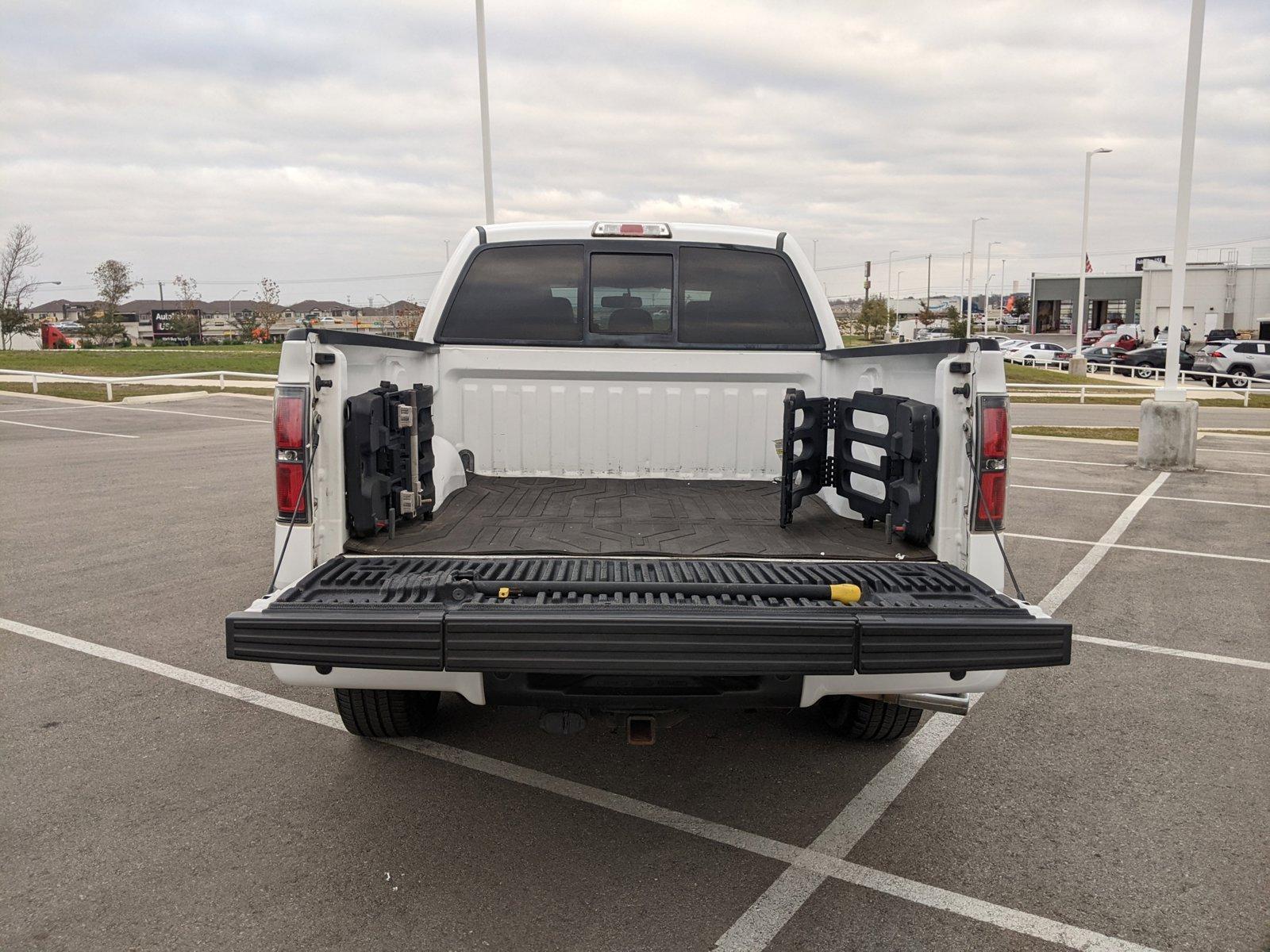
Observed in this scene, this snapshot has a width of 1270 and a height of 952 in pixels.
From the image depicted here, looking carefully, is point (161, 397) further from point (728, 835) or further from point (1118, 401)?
point (1118, 401)

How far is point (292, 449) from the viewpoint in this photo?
3.52m

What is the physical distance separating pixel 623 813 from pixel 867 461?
1844 millimetres

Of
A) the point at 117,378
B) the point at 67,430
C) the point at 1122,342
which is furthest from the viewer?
the point at 1122,342

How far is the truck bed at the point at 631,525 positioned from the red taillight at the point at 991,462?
289mm

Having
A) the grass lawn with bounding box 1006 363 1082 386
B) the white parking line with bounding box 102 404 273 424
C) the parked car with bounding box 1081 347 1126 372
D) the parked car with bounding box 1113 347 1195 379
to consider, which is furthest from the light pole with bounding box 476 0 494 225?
the parked car with bounding box 1081 347 1126 372

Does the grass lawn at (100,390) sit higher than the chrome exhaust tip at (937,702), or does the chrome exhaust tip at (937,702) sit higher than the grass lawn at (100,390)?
the chrome exhaust tip at (937,702)

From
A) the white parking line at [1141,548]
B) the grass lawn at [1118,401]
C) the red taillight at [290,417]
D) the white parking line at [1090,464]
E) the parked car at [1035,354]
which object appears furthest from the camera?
the parked car at [1035,354]

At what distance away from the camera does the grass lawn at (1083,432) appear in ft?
58.9

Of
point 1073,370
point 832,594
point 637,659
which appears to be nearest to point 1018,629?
point 832,594

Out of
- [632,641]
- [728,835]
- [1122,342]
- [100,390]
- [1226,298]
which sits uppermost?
[1226,298]

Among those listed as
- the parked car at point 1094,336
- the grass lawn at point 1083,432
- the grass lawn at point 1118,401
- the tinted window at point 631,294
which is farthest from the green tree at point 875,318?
the tinted window at point 631,294

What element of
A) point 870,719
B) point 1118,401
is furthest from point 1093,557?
point 1118,401

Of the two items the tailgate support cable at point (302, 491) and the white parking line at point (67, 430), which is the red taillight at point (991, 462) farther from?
the white parking line at point (67, 430)

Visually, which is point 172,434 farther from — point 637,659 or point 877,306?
point 877,306
